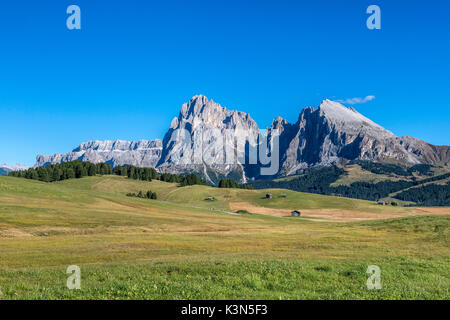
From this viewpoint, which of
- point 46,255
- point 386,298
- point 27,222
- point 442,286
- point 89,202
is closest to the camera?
point 386,298

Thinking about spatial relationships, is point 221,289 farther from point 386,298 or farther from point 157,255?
point 157,255

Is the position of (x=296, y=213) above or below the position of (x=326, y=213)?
above

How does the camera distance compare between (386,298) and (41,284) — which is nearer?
(386,298)

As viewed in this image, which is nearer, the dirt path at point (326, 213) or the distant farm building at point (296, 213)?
the dirt path at point (326, 213)

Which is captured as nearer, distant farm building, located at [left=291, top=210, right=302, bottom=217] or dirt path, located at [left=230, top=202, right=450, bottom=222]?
dirt path, located at [left=230, top=202, right=450, bottom=222]

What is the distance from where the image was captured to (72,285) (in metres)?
21.6

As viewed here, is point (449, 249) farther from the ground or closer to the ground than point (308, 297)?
closer to the ground

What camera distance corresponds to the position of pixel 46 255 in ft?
137

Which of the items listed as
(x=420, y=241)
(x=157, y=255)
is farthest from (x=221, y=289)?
(x=420, y=241)

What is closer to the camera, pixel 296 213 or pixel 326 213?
pixel 296 213

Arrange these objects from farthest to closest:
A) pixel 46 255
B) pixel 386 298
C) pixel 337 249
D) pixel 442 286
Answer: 1. pixel 337 249
2. pixel 46 255
3. pixel 442 286
4. pixel 386 298
